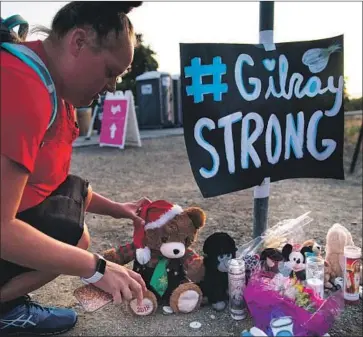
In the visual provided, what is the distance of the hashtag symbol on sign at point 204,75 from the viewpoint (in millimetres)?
1906

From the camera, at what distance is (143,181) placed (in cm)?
473

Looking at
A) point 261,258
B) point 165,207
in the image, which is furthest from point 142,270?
point 261,258

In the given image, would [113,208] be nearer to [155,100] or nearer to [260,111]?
[260,111]

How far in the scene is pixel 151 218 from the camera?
6.01 feet

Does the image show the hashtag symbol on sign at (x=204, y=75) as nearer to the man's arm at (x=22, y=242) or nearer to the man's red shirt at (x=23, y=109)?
the man's red shirt at (x=23, y=109)

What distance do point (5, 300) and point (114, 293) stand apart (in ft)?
1.92

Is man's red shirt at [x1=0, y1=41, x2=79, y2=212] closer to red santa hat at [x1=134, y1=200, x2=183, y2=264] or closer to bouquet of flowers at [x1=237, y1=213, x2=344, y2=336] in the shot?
red santa hat at [x1=134, y1=200, x2=183, y2=264]

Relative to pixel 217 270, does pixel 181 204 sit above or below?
below

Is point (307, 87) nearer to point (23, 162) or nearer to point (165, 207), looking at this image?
point (165, 207)

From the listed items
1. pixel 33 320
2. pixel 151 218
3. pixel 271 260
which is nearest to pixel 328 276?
pixel 271 260

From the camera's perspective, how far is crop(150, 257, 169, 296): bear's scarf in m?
1.84

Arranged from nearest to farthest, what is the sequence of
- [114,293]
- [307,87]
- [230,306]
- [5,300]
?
[114,293] < [5,300] < [230,306] < [307,87]

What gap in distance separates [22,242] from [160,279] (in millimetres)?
854

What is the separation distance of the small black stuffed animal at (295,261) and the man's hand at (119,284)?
0.92m
